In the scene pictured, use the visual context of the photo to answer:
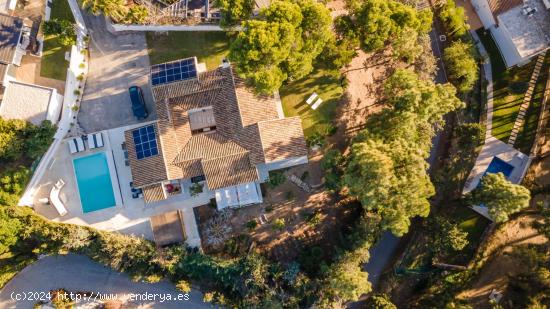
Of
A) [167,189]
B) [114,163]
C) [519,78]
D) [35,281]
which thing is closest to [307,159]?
[167,189]

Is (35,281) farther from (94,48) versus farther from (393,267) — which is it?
(393,267)

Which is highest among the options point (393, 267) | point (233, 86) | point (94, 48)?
point (94, 48)

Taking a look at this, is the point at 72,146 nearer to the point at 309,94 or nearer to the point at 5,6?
the point at 5,6

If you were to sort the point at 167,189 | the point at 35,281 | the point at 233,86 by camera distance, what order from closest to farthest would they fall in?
1. the point at 233,86
2. the point at 167,189
3. the point at 35,281

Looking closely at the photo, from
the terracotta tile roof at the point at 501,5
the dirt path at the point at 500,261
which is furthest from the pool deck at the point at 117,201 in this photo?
the terracotta tile roof at the point at 501,5

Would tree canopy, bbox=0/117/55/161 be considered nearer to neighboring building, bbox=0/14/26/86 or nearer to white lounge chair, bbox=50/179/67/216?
white lounge chair, bbox=50/179/67/216

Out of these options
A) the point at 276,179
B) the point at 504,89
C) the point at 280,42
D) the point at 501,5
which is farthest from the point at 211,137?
the point at 501,5

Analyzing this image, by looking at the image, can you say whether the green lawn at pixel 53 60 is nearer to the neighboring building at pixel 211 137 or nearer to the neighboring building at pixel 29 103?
the neighboring building at pixel 29 103

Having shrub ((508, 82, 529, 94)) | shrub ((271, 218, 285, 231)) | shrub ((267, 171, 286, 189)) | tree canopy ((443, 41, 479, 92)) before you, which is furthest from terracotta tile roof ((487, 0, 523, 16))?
shrub ((271, 218, 285, 231))
